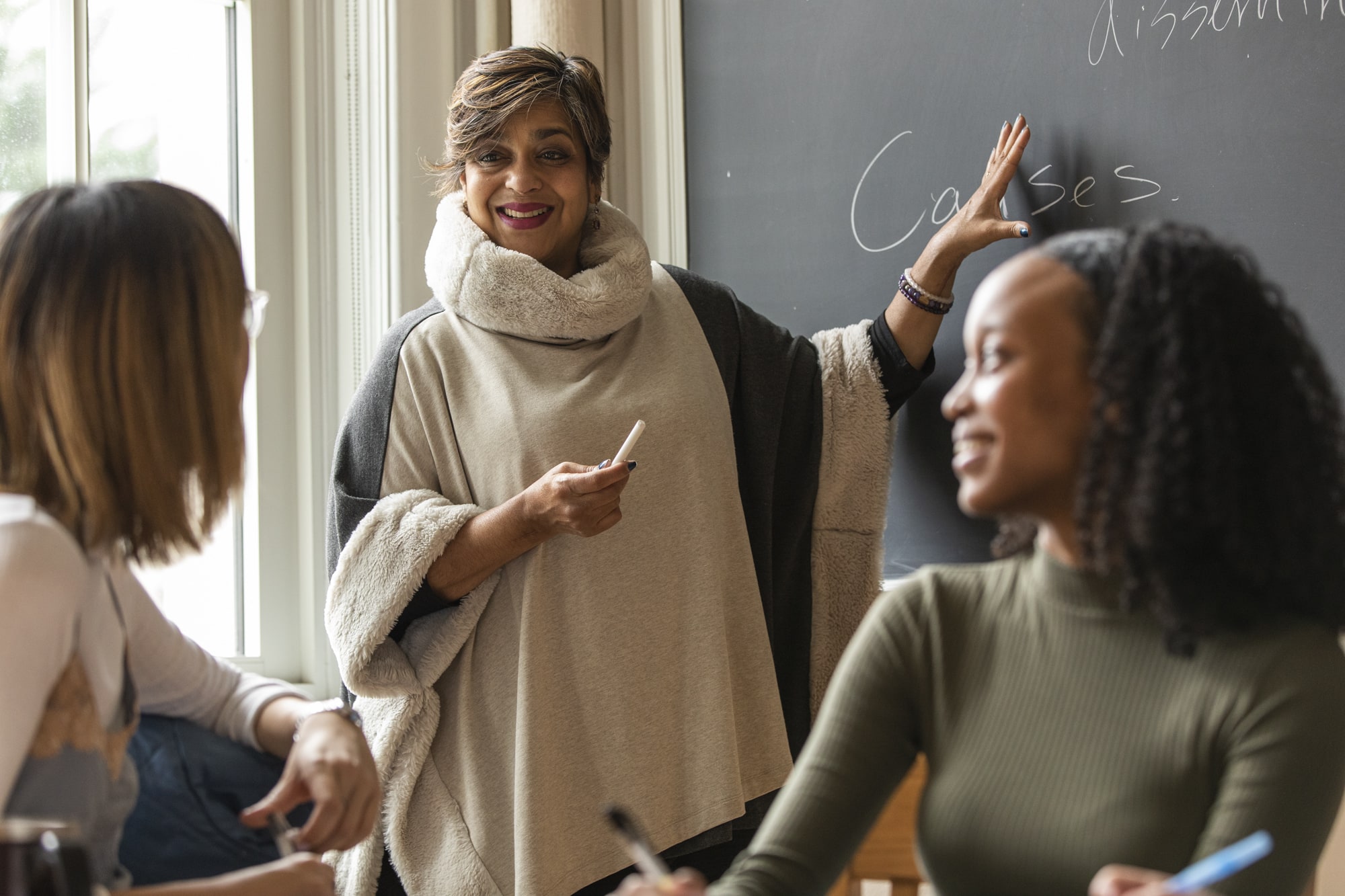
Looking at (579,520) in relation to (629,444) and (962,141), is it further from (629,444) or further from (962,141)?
(962,141)

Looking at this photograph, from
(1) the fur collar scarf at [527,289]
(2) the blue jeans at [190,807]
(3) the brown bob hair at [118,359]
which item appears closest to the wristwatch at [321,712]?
(2) the blue jeans at [190,807]

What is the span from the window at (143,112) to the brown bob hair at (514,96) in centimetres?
54

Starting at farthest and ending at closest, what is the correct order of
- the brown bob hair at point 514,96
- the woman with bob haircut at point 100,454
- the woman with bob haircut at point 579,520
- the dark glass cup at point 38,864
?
the brown bob hair at point 514,96 < the woman with bob haircut at point 579,520 < the woman with bob haircut at point 100,454 < the dark glass cup at point 38,864

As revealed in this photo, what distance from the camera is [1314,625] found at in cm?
90

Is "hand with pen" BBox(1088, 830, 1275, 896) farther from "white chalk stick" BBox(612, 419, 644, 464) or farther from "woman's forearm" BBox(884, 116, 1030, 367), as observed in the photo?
"woman's forearm" BBox(884, 116, 1030, 367)

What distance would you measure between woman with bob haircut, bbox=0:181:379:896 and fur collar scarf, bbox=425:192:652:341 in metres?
0.74

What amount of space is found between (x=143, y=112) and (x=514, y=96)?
0.89 meters

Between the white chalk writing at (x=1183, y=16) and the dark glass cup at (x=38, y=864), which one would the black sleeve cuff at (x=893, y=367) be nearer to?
the white chalk writing at (x=1183, y=16)

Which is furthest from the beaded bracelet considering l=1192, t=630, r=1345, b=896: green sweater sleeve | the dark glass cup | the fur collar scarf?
the dark glass cup

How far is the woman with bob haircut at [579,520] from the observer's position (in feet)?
5.13

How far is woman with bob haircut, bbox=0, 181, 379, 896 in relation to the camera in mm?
756

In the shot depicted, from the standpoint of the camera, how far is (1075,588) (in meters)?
0.94

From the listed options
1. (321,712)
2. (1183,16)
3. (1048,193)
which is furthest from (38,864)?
(1183,16)

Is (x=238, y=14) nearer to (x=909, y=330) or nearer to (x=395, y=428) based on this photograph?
(x=395, y=428)
